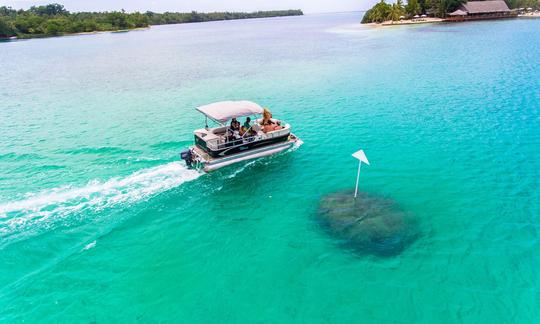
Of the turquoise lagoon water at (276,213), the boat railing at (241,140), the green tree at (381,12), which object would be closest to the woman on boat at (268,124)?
the boat railing at (241,140)

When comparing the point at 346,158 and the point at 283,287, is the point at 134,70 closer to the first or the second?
the point at 346,158

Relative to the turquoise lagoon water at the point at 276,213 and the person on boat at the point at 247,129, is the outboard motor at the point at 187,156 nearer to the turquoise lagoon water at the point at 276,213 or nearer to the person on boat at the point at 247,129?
the turquoise lagoon water at the point at 276,213

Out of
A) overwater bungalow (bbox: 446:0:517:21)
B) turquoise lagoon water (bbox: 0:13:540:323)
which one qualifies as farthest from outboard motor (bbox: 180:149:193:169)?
overwater bungalow (bbox: 446:0:517:21)

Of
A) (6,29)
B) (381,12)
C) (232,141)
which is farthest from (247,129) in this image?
(6,29)

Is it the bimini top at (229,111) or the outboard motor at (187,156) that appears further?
the bimini top at (229,111)

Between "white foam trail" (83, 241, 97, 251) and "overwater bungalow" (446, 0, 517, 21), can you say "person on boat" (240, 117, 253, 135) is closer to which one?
"white foam trail" (83, 241, 97, 251)

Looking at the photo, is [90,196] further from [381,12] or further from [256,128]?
[381,12]

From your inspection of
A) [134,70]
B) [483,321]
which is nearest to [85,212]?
[483,321]
